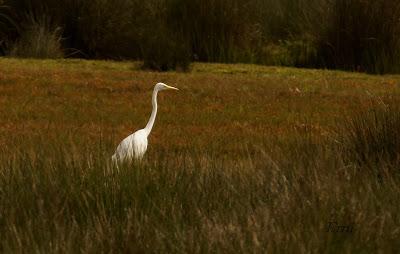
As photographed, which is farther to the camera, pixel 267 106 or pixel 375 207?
pixel 267 106

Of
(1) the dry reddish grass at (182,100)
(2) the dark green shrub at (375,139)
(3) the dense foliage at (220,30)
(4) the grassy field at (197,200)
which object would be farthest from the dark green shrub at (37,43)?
(2) the dark green shrub at (375,139)

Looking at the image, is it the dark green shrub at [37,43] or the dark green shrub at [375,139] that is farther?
the dark green shrub at [37,43]

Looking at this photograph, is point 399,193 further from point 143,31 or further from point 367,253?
point 143,31

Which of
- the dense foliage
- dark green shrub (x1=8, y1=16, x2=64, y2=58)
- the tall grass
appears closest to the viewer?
the tall grass

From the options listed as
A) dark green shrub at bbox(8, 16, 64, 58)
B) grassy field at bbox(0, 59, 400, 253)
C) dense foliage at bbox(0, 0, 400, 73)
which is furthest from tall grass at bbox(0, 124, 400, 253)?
dark green shrub at bbox(8, 16, 64, 58)

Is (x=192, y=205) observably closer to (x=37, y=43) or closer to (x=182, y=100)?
Answer: (x=182, y=100)

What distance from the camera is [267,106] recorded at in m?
10.8

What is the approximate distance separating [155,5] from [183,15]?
84 centimetres

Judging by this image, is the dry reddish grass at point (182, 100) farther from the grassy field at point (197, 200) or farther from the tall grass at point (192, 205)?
the tall grass at point (192, 205)

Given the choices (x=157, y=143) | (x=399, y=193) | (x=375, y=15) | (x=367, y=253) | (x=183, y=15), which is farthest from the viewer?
(x=183, y=15)

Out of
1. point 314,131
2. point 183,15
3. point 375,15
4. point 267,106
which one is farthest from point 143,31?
point 314,131

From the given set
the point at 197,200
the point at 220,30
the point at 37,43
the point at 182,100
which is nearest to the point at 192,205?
the point at 197,200

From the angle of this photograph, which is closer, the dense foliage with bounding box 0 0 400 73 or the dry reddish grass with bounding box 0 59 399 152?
the dry reddish grass with bounding box 0 59 399 152

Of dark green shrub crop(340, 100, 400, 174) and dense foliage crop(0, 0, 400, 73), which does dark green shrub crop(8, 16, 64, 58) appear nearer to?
dense foliage crop(0, 0, 400, 73)
